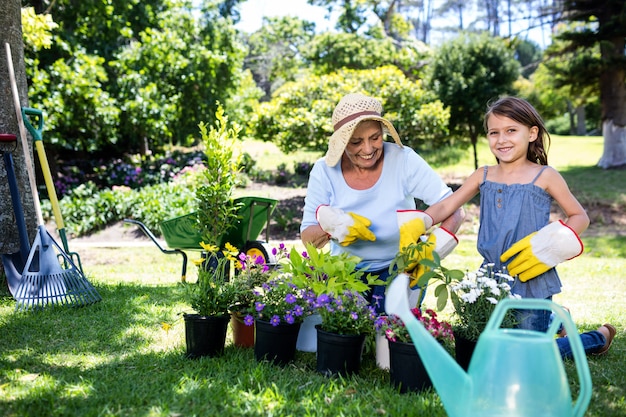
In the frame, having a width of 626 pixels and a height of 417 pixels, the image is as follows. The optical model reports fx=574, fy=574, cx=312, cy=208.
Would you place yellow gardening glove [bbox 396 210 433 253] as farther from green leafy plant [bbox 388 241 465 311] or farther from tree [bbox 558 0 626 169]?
tree [bbox 558 0 626 169]

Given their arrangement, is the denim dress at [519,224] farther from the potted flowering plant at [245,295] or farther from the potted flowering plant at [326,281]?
the potted flowering plant at [245,295]

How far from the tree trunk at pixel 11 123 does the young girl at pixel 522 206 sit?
2.98 meters

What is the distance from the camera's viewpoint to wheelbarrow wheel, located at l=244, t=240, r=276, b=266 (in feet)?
13.9

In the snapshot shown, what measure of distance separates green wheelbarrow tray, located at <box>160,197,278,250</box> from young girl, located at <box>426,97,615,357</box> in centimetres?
207

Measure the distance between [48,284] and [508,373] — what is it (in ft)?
9.65

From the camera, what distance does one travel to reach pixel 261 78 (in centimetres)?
2850

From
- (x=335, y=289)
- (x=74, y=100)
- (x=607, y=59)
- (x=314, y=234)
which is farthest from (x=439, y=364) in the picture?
(x=607, y=59)

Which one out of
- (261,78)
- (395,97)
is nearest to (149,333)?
(395,97)

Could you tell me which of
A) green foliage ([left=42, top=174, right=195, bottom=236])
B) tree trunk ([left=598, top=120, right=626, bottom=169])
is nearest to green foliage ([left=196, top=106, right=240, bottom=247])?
green foliage ([left=42, top=174, right=195, bottom=236])

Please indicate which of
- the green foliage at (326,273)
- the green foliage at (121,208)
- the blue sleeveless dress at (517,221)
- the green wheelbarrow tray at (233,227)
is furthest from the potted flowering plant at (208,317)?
the green foliage at (121,208)

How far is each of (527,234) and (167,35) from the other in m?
10.0

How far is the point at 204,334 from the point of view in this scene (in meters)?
2.57

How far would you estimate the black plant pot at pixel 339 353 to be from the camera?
2319 mm

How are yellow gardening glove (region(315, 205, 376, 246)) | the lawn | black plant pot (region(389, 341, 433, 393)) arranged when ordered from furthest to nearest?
1. yellow gardening glove (region(315, 205, 376, 246))
2. black plant pot (region(389, 341, 433, 393))
3. the lawn
